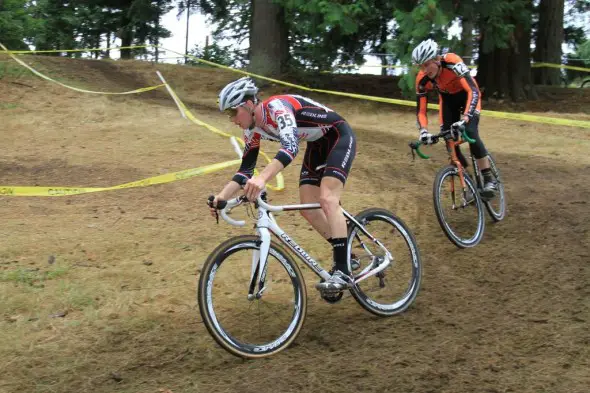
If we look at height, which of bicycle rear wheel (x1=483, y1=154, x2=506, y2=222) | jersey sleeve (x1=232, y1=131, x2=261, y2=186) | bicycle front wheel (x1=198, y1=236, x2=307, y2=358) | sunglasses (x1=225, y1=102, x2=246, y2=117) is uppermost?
sunglasses (x1=225, y1=102, x2=246, y2=117)

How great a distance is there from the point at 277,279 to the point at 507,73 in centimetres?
1419

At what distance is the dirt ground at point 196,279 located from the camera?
4.43 meters

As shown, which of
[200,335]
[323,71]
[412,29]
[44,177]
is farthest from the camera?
Answer: [323,71]

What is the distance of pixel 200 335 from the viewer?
5.12 metres

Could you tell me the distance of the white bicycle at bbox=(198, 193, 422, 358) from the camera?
4.57 meters

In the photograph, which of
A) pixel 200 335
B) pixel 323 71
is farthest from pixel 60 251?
pixel 323 71

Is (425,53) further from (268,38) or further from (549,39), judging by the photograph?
(549,39)

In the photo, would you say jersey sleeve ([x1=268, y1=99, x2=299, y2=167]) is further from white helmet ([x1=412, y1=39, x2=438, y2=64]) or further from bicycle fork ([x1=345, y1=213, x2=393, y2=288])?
white helmet ([x1=412, y1=39, x2=438, y2=64])

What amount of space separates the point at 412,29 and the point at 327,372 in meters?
11.1

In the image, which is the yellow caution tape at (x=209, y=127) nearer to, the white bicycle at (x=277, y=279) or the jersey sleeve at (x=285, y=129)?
the white bicycle at (x=277, y=279)

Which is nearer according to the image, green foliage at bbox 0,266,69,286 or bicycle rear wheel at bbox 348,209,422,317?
bicycle rear wheel at bbox 348,209,422,317

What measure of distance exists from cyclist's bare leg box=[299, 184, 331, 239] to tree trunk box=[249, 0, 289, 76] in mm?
13467

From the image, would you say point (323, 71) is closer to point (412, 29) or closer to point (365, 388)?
point (412, 29)

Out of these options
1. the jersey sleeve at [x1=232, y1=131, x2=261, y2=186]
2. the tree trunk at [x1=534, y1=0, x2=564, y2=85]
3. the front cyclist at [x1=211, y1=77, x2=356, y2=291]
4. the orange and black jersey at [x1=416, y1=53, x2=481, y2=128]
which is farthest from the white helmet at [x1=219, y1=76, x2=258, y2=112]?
the tree trunk at [x1=534, y1=0, x2=564, y2=85]
